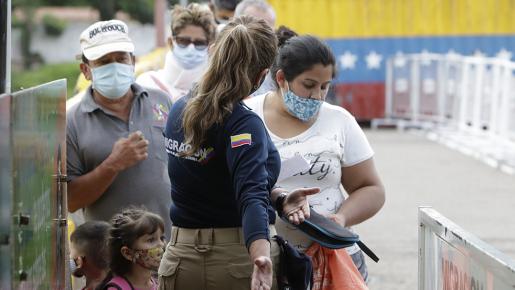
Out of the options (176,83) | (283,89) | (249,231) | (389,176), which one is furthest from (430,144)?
(249,231)

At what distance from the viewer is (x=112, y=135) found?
18.8 feet

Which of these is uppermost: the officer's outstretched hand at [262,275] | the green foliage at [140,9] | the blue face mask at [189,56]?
the green foliage at [140,9]

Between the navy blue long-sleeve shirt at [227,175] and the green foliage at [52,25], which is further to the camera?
the green foliage at [52,25]

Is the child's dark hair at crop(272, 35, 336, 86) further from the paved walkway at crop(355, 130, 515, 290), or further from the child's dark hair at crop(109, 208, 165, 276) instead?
the paved walkway at crop(355, 130, 515, 290)

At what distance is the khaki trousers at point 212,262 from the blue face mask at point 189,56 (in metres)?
3.20

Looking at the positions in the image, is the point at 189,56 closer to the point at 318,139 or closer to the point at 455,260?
the point at 318,139

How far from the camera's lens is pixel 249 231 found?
3.92 metres

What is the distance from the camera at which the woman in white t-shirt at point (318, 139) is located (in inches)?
196

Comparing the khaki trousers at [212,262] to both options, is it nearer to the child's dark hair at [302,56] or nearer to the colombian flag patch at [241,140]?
the colombian flag patch at [241,140]

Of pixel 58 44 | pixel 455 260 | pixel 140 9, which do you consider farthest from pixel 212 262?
pixel 58 44

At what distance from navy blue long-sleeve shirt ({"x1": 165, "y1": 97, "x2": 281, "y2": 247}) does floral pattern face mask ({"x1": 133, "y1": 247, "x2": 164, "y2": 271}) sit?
28.2 inches

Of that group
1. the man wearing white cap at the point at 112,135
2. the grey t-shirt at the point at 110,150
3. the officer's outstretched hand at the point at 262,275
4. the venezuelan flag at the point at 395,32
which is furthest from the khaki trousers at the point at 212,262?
the venezuelan flag at the point at 395,32

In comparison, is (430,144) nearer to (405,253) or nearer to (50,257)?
(405,253)

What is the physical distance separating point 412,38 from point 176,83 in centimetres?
1465
